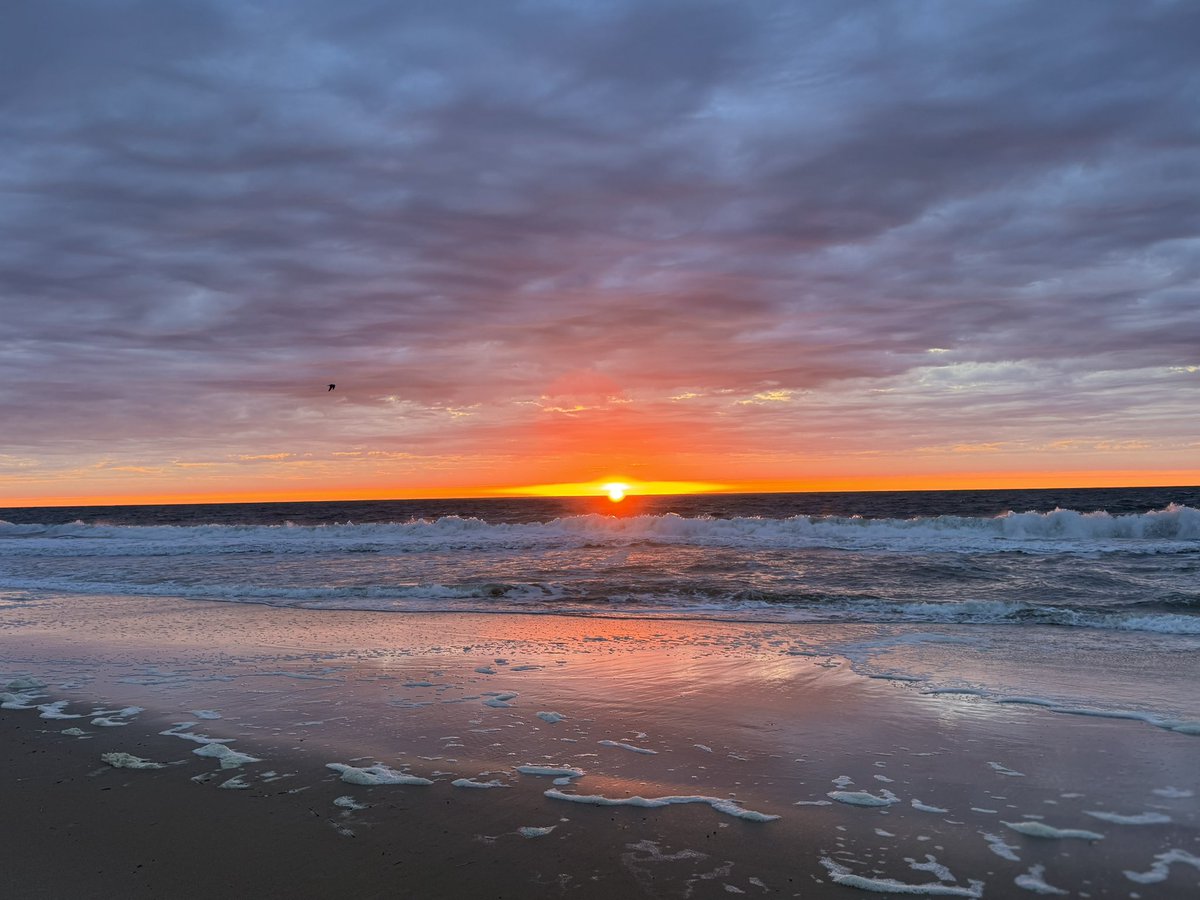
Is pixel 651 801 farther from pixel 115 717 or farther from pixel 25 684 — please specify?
pixel 25 684

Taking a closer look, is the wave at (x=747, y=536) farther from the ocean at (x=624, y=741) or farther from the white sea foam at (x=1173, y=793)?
the white sea foam at (x=1173, y=793)

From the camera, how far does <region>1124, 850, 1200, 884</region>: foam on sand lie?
4141 millimetres

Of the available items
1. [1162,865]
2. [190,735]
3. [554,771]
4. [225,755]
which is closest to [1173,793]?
[1162,865]

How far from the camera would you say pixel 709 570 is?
21.7m

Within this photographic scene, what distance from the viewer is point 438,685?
8.72 m

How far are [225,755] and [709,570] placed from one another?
16.6 meters

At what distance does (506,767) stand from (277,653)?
19.7ft

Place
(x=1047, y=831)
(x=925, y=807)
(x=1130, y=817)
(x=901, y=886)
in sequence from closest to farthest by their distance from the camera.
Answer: (x=901, y=886)
(x=1047, y=831)
(x=1130, y=817)
(x=925, y=807)

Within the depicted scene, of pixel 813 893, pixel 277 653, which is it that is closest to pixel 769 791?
pixel 813 893

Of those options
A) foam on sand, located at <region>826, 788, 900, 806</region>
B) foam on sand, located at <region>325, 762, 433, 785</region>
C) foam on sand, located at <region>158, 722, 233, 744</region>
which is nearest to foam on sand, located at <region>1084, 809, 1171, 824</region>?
foam on sand, located at <region>826, 788, 900, 806</region>

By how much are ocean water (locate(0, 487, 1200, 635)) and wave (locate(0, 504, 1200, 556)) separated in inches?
4.7

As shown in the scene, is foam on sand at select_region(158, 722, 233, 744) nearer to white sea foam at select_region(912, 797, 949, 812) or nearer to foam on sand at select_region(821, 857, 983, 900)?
foam on sand at select_region(821, 857, 983, 900)

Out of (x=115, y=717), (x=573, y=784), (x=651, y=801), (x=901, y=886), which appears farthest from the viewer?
(x=115, y=717)

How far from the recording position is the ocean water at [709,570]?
15203 mm
